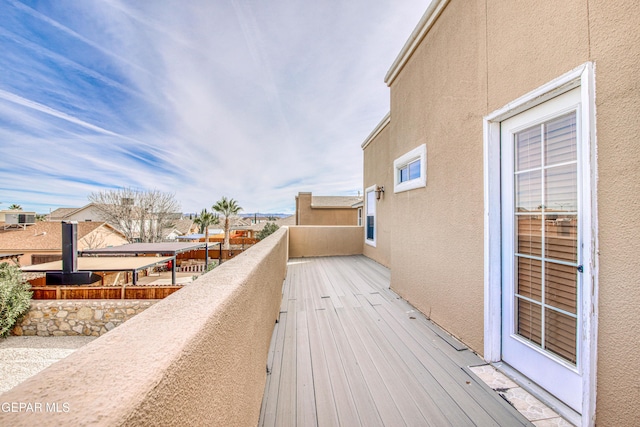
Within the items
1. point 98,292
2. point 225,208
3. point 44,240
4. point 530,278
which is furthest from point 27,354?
point 225,208

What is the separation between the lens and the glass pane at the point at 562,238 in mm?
1782

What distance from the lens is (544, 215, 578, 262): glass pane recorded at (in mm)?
1782

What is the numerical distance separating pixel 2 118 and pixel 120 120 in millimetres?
8218

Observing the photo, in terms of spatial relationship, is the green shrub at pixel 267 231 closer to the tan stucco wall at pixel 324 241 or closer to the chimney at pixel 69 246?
the tan stucco wall at pixel 324 241

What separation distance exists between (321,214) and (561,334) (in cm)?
1743

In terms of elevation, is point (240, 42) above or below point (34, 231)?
above

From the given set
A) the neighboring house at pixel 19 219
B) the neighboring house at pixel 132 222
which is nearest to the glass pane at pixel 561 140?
the neighboring house at pixel 132 222

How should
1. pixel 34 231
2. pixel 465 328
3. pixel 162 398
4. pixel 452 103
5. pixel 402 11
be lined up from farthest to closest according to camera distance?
pixel 34 231 → pixel 402 11 → pixel 452 103 → pixel 465 328 → pixel 162 398

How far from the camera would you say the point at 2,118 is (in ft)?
53.2

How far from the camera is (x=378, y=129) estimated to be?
731 cm

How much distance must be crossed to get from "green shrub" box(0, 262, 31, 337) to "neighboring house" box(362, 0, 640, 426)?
1064 cm

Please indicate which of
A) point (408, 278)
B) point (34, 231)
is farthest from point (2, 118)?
point (408, 278)

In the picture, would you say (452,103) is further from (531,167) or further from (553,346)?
(553,346)

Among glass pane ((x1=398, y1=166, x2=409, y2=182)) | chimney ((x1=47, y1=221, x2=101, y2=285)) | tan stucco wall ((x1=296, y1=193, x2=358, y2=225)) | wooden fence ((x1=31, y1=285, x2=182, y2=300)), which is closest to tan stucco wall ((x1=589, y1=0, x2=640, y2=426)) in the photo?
glass pane ((x1=398, y1=166, x2=409, y2=182))
